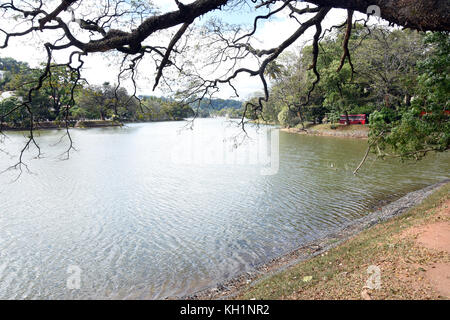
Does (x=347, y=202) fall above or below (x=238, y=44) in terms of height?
below

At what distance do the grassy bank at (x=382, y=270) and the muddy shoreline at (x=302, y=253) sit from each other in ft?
1.35

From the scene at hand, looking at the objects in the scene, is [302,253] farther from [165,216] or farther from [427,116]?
[165,216]

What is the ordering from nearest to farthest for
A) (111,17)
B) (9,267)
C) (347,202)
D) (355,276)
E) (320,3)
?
(320,3) → (355,276) → (111,17) → (9,267) → (347,202)

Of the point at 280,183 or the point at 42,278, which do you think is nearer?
the point at 42,278

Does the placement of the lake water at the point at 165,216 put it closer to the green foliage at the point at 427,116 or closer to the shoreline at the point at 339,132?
the green foliage at the point at 427,116

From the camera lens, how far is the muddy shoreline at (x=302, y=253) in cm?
509

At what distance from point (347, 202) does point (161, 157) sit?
13509 mm

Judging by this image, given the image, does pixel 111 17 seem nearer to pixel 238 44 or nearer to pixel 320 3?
pixel 238 44

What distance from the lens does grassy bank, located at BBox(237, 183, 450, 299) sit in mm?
3511

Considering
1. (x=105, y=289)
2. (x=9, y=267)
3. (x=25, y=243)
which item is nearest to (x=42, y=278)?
(x=9, y=267)

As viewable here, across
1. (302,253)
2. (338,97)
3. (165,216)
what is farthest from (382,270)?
(338,97)

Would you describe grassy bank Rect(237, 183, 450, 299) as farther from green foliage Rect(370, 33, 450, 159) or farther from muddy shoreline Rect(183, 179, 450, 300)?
green foliage Rect(370, 33, 450, 159)
